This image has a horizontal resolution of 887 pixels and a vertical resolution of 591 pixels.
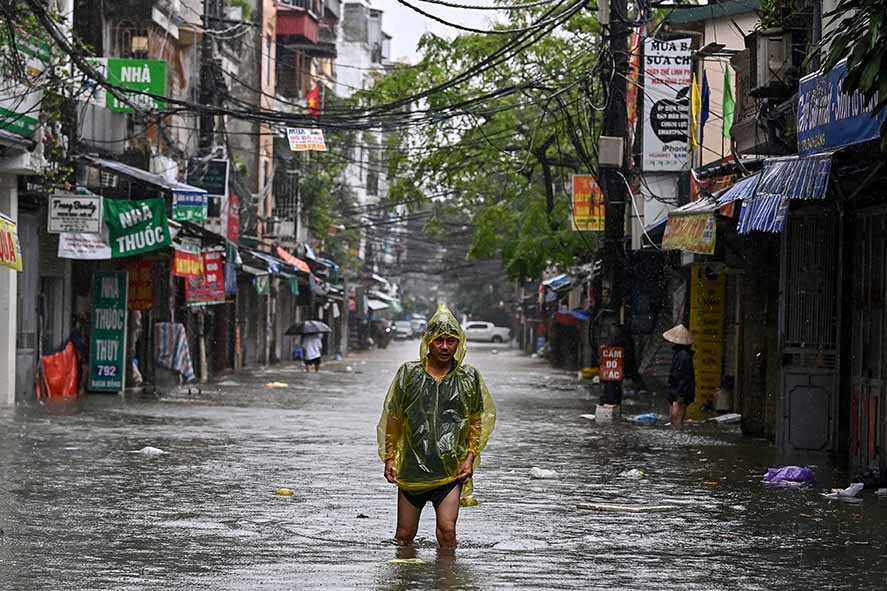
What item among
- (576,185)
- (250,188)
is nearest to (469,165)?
(576,185)

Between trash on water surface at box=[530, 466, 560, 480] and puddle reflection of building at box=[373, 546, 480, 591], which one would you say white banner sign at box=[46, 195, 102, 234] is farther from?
puddle reflection of building at box=[373, 546, 480, 591]

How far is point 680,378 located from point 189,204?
11.6 meters

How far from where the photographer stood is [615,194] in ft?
85.6

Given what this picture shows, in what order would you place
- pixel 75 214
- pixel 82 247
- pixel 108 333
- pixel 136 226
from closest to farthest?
pixel 75 214
pixel 82 247
pixel 136 226
pixel 108 333

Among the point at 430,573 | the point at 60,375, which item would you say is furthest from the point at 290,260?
the point at 430,573

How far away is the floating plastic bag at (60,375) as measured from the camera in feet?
93.5

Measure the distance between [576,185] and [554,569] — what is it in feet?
89.0

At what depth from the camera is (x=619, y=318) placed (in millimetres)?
26719

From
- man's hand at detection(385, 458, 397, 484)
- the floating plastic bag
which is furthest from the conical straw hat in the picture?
man's hand at detection(385, 458, 397, 484)

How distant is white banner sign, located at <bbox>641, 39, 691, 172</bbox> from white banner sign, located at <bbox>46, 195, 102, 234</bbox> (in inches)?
389

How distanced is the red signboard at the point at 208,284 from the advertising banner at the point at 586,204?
8217 mm

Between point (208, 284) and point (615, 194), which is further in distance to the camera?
point (208, 284)

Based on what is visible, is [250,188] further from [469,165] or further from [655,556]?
[655,556]

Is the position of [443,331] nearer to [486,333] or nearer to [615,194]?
[615,194]
